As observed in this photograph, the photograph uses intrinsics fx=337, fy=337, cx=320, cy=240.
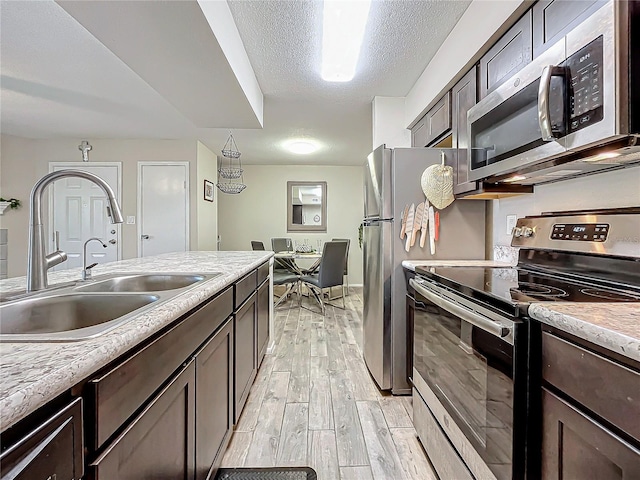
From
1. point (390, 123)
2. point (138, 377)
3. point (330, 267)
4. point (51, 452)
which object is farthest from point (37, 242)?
point (330, 267)

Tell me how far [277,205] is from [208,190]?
1.49 meters

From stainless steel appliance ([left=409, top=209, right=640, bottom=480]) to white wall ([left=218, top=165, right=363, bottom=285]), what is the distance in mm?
4794

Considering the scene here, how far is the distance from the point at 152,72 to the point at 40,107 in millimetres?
2407

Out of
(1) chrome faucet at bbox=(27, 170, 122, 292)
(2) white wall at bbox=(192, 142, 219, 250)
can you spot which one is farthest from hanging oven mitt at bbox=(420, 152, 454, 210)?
(2) white wall at bbox=(192, 142, 219, 250)

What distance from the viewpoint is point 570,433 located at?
0.77m

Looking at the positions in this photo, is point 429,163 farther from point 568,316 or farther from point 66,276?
point 66,276

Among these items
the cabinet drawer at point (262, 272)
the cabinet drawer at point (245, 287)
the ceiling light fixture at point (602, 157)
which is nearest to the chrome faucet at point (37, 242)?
the cabinet drawer at point (245, 287)

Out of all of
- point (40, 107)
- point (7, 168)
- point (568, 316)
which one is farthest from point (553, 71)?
point (7, 168)

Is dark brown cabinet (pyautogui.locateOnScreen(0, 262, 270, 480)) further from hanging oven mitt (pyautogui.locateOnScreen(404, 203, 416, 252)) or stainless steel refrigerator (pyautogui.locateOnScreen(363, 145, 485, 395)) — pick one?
hanging oven mitt (pyautogui.locateOnScreen(404, 203, 416, 252))

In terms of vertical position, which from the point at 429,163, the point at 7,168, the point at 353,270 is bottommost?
the point at 353,270

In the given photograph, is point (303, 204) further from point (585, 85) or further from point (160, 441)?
point (160, 441)

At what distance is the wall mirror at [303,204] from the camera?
21.3 ft

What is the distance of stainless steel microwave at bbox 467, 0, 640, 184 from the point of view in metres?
0.92

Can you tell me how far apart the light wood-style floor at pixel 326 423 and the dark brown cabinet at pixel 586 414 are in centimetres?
85
